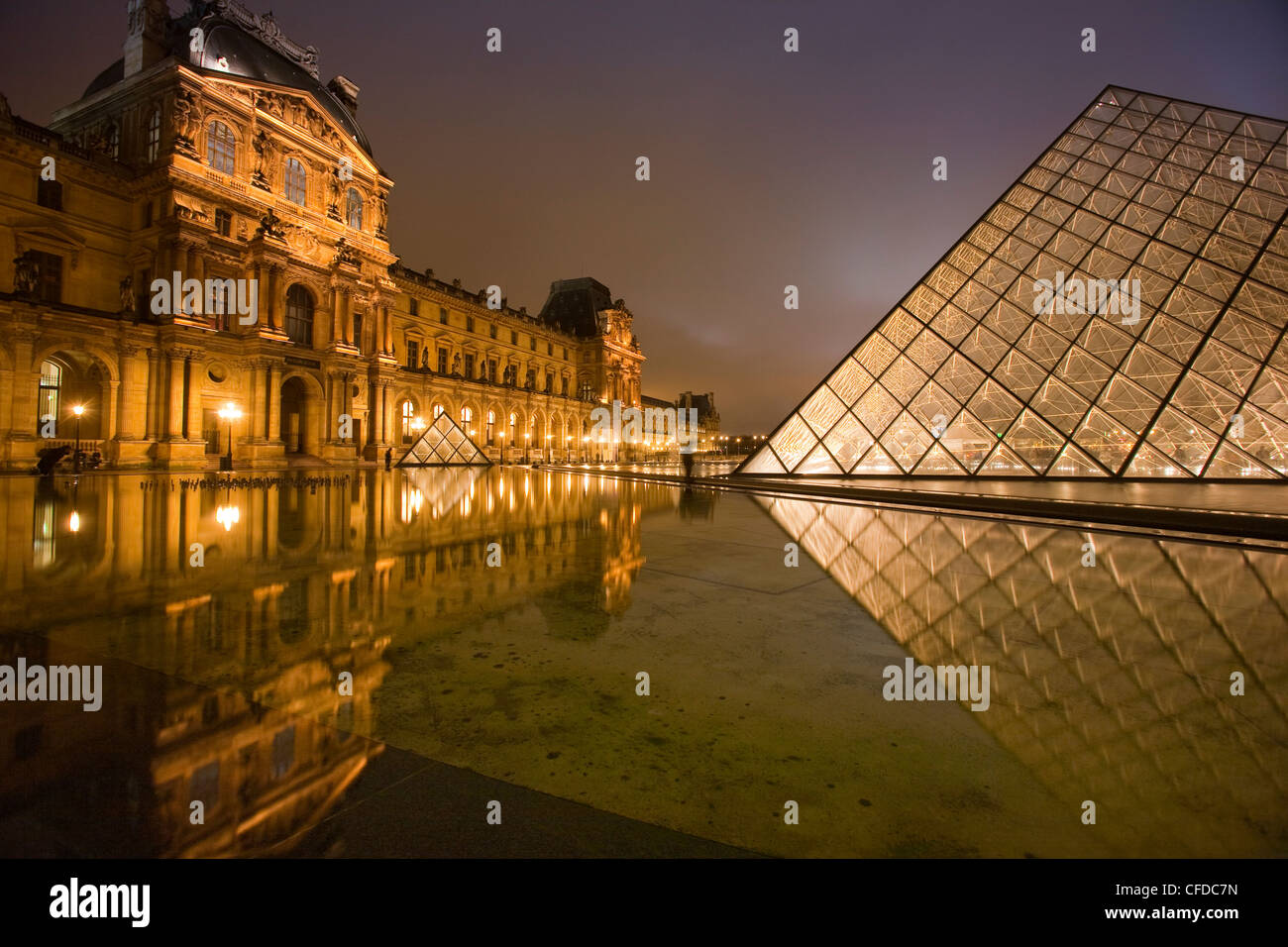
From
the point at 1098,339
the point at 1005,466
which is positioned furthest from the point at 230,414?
the point at 1098,339

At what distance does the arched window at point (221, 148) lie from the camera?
24953mm

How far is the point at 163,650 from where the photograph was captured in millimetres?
2867

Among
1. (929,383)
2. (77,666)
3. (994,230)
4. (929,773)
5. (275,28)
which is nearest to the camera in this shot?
(929,773)

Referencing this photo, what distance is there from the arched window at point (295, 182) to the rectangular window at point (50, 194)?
8545 millimetres

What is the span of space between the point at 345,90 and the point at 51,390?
28.3 metres

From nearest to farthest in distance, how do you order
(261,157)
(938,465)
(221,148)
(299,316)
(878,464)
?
(938,465) → (878,464) → (221,148) → (261,157) → (299,316)

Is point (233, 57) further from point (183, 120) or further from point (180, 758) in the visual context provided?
point (180, 758)

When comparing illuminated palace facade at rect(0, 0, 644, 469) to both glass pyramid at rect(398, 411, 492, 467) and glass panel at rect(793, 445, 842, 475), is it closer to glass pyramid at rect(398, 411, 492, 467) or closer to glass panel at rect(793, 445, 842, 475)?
glass pyramid at rect(398, 411, 492, 467)

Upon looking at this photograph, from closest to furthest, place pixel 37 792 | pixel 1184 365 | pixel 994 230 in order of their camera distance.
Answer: pixel 37 792 < pixel 1184 365 < pixel 994 230

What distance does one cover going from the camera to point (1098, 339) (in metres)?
17.6

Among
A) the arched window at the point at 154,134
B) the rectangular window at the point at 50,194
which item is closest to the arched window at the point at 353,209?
the arched window at the point at 154,134
